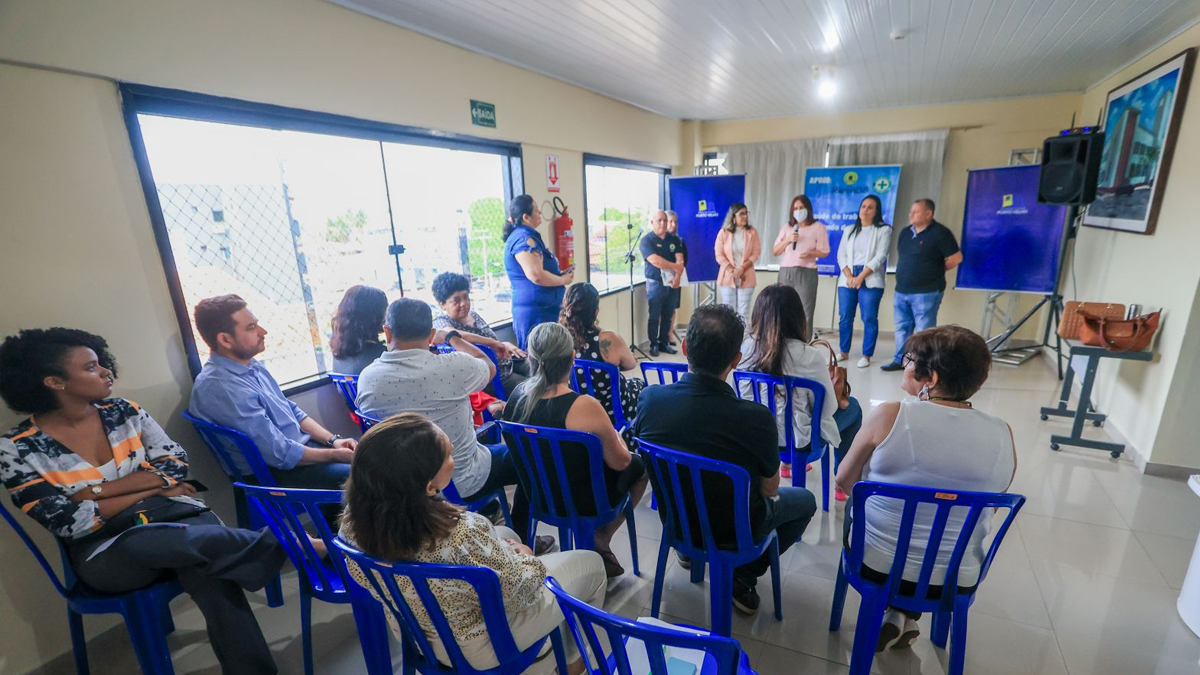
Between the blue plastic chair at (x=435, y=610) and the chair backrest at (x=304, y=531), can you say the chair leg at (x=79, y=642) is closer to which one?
the chair backrest at (x=304, y=531)

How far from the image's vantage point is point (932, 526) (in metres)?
1.34

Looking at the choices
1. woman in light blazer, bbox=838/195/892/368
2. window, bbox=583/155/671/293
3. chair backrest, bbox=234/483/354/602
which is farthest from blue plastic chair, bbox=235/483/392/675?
woman in light blazer, bbox=838/195/892/368

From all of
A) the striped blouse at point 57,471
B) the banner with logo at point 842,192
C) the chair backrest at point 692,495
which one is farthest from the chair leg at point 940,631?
the banner with logo at point 842,192

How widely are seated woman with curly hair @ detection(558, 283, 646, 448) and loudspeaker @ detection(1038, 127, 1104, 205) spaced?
3634 millimetres

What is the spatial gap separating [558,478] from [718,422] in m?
0.59

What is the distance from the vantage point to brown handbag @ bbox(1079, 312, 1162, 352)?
2783 mm

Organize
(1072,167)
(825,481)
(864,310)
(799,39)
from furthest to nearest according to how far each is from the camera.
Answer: (864,310)
(1072,167)
(799,39)
(825,481)

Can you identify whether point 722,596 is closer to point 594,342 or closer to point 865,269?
point 594,342

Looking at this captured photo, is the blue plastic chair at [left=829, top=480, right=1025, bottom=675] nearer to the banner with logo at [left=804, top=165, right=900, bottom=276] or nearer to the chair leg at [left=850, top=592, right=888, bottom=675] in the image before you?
the chair leg at [left=850, top=592, right=888, bottom=675]

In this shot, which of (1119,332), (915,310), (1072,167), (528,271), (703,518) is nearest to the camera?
(703,518)

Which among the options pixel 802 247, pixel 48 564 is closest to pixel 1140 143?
pixel 802 247

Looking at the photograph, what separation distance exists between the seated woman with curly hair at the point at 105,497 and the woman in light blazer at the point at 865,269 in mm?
4884

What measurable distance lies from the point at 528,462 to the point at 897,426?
3.78ft

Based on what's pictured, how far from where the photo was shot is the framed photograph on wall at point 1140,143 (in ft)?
9.32
